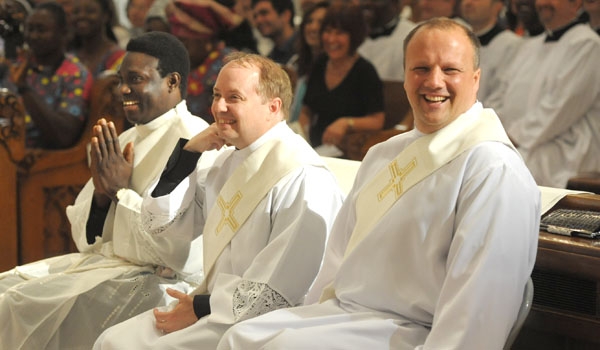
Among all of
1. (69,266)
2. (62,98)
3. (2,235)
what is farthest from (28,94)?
(69,266)

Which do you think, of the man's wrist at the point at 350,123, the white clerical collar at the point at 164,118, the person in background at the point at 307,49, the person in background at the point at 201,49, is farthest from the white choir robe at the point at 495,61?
the white clerical collar at the point at 164,118

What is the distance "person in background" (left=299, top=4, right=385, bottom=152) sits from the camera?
598 centimetres

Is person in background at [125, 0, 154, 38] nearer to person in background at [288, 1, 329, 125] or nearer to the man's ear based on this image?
person in background at [288, 1, 329, 125]

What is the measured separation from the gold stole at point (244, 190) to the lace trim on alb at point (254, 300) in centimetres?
26

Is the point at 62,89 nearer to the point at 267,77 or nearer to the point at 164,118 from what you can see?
the point at 164,118

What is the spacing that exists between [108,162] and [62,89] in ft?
7.88

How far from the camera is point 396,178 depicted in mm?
2865

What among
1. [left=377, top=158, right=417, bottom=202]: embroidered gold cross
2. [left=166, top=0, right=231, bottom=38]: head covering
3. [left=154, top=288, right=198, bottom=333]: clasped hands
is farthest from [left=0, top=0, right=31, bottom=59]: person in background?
[left=377, top=158, right=417, bottom=202]: embroidered gold cross

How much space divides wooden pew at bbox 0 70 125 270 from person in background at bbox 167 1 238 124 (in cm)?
77

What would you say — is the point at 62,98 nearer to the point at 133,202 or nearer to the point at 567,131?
the point at 133,202

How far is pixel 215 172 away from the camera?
3529mm

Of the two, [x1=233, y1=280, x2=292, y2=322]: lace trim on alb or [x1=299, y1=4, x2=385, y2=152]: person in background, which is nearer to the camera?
[x1=233, y1=280, x2=292, y2=322]: lace trim on alb

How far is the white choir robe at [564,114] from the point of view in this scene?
217 inches

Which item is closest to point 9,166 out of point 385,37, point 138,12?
point 385,37
